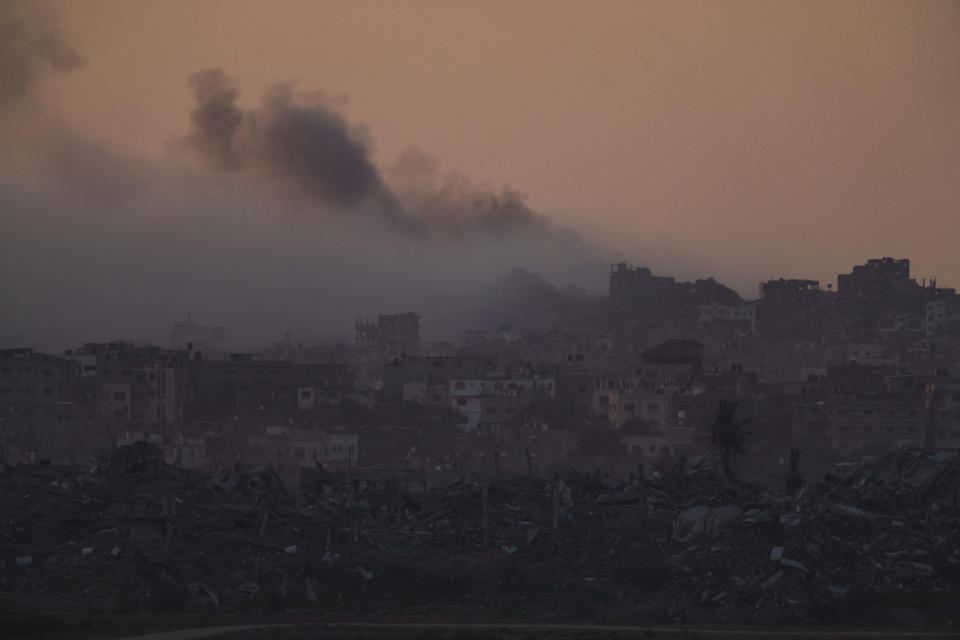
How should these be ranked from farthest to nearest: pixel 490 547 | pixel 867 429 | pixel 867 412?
pixel 867 412
pixel 867 429
pixel 490 547

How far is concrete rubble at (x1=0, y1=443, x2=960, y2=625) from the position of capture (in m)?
29.2

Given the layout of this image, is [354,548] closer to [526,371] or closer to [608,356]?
[526,371]

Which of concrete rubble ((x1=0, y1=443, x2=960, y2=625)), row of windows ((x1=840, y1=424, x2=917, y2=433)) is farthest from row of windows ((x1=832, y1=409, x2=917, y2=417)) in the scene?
concrete rubble ((x1=0, y1=443, x2=960, y2=625))

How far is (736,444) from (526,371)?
44.7 metres

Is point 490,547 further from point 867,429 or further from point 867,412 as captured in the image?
point 867,412

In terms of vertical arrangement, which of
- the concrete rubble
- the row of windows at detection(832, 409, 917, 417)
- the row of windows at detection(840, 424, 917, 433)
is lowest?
the concrete rubble

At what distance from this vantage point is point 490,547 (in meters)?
32.7

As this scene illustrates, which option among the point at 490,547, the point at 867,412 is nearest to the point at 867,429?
the point at 867,412

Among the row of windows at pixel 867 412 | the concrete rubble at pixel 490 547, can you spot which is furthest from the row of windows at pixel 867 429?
the concrete rubble at pixel 490 547

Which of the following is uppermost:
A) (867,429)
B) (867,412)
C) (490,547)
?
(867,412)

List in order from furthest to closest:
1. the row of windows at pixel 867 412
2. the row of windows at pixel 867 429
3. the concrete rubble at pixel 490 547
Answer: the row of windows at pixel 867 412, the row of windows at pixel 867 429, the concrete rubble at pixel 490 547

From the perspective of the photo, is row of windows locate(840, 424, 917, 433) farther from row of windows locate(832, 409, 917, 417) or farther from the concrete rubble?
the concrete rubble

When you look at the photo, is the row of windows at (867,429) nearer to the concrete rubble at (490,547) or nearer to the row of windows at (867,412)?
the row of windows at (867,412)

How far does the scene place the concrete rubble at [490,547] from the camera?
29.2m
